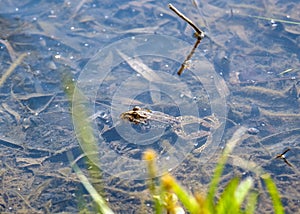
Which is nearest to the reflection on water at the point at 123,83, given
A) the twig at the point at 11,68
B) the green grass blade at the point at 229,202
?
the twig at the point at 11,68

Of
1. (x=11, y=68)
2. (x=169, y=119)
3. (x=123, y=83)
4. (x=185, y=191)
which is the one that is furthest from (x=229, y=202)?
(x=11, y=68)

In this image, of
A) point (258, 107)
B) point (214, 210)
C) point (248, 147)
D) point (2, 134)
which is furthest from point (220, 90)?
point (214, 210)

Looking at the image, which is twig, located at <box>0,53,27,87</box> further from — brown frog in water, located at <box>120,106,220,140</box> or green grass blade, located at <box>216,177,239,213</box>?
green grass blade, located at <box>216,177,239,213</box>

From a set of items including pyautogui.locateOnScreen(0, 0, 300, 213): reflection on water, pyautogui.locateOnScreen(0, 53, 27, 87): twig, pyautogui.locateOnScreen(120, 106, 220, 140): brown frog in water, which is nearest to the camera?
pyautogui.locateOnScreen(0, 0, 300, 213): reflection on water

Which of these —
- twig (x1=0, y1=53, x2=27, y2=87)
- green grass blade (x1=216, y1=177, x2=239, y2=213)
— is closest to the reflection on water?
twig (x1=0, y1=53, x2=27, y2=87)

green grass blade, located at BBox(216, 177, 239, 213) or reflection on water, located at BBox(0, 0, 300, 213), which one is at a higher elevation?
green grass blade, located at BBox(216, 177, 239, 213)

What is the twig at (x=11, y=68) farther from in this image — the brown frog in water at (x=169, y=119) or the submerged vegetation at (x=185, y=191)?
the brown frog in water at (x=169, y=119)

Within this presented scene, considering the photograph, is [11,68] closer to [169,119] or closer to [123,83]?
[123,83]

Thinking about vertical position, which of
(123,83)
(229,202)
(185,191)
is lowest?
(185,191)

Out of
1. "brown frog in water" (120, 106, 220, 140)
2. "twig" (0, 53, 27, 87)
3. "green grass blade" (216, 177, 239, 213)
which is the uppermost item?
"green grass blade" (216, 177, 239, 213)
